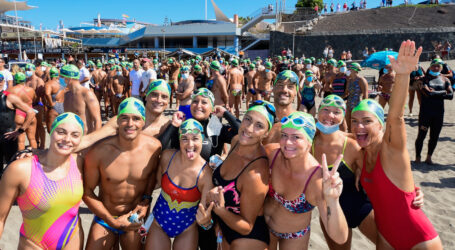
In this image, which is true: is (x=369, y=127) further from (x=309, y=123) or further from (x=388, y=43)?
(x=388, y=43)

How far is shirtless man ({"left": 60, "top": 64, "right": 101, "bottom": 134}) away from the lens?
4.69 m

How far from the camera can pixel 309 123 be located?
7.05ft

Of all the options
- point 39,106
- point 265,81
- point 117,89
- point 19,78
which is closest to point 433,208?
point 265,81

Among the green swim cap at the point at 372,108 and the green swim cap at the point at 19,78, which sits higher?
the green swim cap at the point at 19,78

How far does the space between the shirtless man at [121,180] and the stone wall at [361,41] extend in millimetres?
28742

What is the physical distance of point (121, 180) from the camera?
257 centimetres

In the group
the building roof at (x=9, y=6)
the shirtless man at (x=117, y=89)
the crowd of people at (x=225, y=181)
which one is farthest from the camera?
the building roof at (x=9, y=6)

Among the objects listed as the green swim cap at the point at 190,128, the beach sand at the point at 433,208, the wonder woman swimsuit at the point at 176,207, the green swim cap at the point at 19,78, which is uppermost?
the green swim cap at the point at 19,78

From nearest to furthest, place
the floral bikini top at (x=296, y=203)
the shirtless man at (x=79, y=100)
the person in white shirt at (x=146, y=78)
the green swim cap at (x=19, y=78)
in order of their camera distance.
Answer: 1. the floral bikini top at (x=296, y=203)
2. the shirtless man at (x=79, y=100)
3. the green swim cap at (x=19, y=78)
4. the person in white shirt at (x=146, y=78)

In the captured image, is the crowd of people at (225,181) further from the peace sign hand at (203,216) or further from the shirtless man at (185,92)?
the shirtless man at (185,92)

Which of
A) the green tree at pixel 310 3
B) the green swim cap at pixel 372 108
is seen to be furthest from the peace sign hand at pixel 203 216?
the green tree at pixel 310 3

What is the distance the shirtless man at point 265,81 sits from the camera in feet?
34.1

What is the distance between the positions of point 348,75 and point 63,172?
7.13 metres

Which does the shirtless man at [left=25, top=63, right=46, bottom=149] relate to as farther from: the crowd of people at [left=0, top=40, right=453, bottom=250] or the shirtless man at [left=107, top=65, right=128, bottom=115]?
the crowd of people at [left=0, top=40, right=453, bottom=250]
